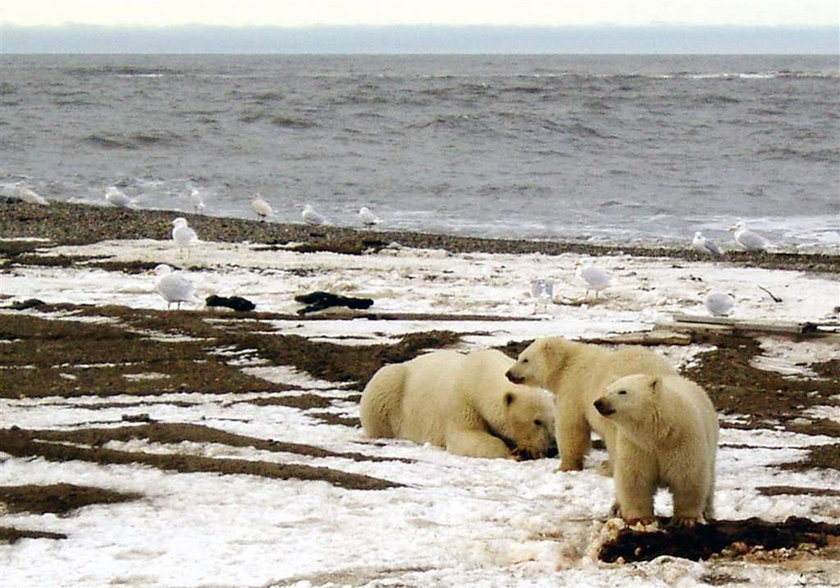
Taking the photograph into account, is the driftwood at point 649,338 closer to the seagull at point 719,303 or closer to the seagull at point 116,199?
the seagull at point 719,303

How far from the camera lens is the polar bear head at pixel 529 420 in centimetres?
868

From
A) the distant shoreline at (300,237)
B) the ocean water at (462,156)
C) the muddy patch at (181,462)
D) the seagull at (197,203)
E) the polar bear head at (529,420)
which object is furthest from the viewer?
the ocean water at (462,156)

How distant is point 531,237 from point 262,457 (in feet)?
65.2

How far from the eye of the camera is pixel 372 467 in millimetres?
7949

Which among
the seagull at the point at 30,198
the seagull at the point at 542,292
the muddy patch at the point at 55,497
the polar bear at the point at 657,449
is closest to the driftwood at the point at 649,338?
the seagull at the point at 542,292

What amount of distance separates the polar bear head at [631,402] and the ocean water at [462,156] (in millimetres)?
20748

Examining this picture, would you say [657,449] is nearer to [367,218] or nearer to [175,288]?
[175,288]

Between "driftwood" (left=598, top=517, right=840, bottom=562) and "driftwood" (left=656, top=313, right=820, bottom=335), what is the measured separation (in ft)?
18.9

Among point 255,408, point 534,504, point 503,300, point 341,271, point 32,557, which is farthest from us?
point 341,271

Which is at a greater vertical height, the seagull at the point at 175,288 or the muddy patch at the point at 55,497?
the muddy patch at the point at 55,497

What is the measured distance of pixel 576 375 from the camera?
8156 mm

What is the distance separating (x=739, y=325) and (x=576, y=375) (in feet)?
15.1

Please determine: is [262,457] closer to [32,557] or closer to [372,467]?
[372,467]

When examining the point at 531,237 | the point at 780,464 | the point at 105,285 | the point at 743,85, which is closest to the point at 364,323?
the point at 105,285
